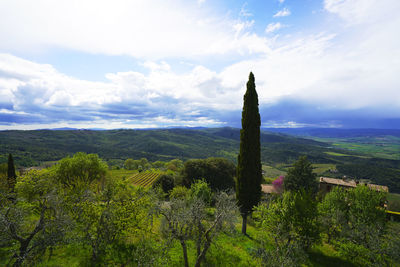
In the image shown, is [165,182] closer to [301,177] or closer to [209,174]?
[209,174]

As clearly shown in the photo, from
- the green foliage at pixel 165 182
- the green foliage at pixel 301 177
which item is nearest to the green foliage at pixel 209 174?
the green foliage at pixel 165 182

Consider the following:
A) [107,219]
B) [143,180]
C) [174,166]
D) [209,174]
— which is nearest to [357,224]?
[107,219]

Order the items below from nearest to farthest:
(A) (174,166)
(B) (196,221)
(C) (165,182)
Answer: (B) (196,221) < (C) (165,182) < (A) (174,166)

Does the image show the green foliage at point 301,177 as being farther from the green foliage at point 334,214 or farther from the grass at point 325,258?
the grass at point 325,258

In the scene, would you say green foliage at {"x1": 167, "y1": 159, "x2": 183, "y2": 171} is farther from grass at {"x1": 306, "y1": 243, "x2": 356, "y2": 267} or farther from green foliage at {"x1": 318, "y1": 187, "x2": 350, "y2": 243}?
grass at {"x1": 306, "y1": 243, "x2": 356, "y2": 267}

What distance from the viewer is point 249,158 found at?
25.2m

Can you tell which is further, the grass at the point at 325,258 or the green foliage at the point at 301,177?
the green foliage at the point at 301,177

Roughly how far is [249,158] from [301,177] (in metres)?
23.5

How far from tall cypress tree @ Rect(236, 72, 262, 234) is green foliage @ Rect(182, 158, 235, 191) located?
18.0 m

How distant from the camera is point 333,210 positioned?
2150 centimetres

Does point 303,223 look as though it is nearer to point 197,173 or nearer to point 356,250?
point 356,250

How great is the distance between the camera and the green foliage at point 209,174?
143ft

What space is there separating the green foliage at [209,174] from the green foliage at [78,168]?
2105cm

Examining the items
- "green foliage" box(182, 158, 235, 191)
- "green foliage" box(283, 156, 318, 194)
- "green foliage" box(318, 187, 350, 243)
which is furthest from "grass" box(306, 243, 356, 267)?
"green foliage" box(182, 158, 235, 191)
